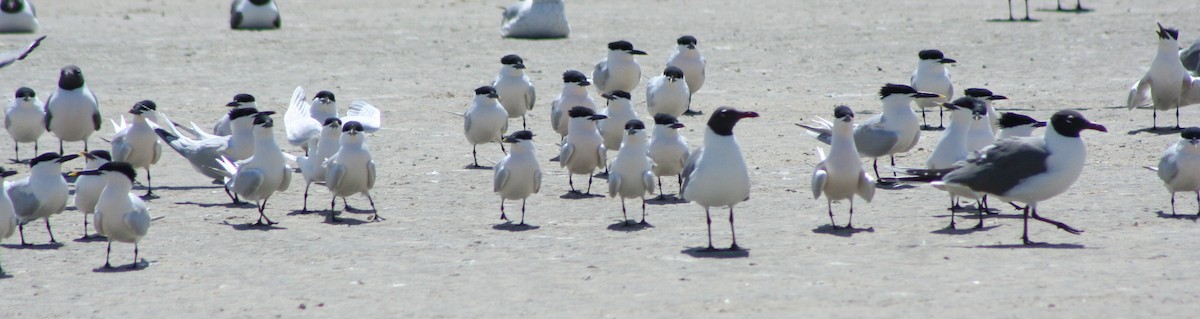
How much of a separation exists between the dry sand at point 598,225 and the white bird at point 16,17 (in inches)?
46.0

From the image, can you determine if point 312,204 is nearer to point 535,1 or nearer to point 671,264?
point 671,264

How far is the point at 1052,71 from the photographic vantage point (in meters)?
15.9

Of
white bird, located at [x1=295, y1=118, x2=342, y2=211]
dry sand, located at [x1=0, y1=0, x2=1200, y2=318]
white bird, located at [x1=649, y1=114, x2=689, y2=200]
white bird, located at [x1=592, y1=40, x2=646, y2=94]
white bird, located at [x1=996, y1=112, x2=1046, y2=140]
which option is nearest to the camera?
dry sand, located at [x1=0, y1=0, x2=1200, y2=318]

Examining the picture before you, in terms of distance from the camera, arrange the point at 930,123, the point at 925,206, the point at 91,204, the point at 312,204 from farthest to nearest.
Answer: the point at 930,123
the point at 312,204
the point at 925,206
the point at 91,204

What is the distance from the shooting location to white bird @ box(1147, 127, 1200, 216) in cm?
813

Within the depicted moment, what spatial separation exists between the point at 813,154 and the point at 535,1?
8901 mm

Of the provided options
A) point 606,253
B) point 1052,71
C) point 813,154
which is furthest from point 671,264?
point 1052,71

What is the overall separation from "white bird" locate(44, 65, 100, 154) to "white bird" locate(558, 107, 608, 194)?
A: 4.08 metres

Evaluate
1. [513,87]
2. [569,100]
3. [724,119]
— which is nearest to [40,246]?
[724,119]

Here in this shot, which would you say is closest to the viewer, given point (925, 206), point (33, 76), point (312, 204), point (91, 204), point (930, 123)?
point (91, 204)

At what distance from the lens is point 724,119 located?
7.44m

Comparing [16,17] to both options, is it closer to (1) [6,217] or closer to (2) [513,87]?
(2) [513,87]

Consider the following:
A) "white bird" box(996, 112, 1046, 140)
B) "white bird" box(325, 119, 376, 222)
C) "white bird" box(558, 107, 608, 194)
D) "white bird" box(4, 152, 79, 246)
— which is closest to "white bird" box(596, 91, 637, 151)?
"white bird" box(558, 107, 608, 194)

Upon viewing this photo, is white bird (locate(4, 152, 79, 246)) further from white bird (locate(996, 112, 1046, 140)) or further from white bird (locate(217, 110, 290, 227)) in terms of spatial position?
white bird (locate(996, 112, 1046, 140))
